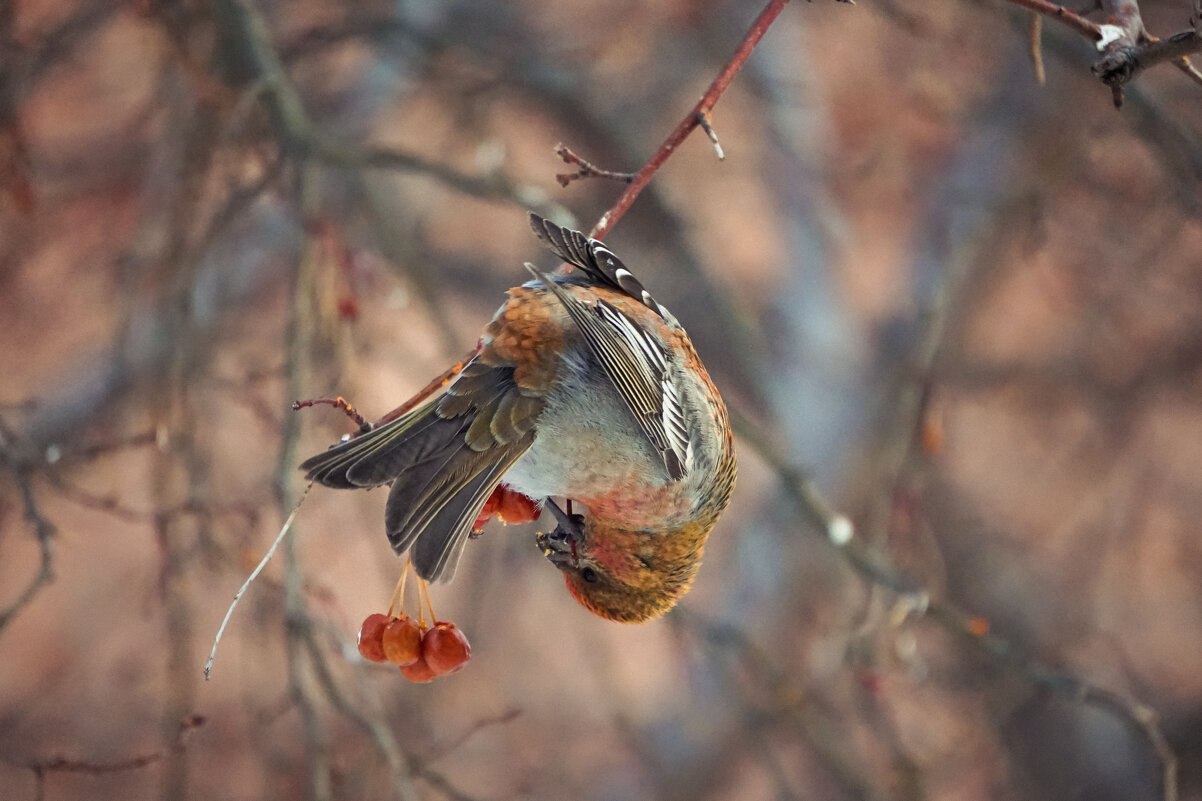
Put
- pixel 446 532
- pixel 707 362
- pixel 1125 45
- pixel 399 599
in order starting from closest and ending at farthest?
pixel 1125 45
pixel 446 532
pixel 399 599
pixel 707 362

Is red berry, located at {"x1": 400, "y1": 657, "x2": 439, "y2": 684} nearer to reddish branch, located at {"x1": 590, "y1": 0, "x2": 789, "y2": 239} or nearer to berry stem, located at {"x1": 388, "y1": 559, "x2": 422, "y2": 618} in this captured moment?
berry stem, located at {"x1": 388, "y1": 559, "x2": 422, "y2": 618}

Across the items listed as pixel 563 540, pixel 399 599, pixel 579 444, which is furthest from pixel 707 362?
pixel 399 599

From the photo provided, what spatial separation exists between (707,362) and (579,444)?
293 centimetres

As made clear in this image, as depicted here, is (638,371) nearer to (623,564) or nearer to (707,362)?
(623,564)

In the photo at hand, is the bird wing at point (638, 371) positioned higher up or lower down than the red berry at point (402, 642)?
higher up

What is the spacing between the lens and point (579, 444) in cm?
172

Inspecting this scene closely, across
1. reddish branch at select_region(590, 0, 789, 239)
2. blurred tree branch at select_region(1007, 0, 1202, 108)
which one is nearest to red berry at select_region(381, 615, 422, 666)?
reddish branch at select_region(590, 0, 789, 239)

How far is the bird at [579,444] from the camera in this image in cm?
151

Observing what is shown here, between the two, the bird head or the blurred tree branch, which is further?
the bird head

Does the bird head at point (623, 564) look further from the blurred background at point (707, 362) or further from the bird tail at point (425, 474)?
the blurred background at point (707, 362)

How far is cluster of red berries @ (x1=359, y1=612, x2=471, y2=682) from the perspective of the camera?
1.54 m

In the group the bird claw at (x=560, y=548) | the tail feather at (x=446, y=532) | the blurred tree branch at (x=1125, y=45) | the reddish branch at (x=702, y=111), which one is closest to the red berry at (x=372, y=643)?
the tail feather at (x=446, y=532)

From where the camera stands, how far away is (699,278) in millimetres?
3768

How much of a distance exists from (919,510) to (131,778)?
3465mm
